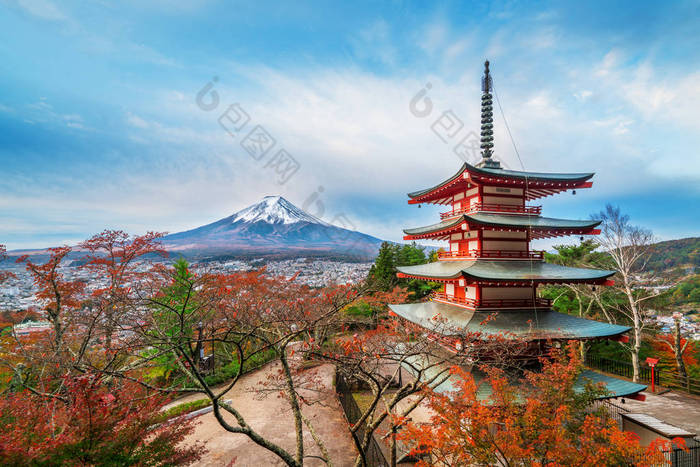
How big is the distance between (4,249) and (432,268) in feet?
44.0

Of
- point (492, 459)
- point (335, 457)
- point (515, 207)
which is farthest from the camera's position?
point (515, 207)

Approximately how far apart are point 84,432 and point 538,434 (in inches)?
298

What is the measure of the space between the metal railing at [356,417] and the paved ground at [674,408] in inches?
369

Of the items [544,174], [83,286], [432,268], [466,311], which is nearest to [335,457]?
[466,311]

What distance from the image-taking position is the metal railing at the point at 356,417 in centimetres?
677

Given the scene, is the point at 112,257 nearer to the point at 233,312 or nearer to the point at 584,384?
the point at 233,312

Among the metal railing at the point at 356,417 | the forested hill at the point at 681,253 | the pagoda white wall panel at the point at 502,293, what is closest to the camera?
the metal railing at the point at 356,417

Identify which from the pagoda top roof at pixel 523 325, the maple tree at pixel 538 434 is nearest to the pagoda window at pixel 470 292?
the pagoda top roof at pixel 523 325

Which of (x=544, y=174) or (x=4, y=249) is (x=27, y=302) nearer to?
(x=4, y=249)

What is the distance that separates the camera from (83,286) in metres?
8.02

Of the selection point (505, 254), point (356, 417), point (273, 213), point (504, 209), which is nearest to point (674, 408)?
point (505, 254)

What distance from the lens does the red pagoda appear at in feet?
26.0

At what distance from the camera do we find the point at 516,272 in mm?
8414

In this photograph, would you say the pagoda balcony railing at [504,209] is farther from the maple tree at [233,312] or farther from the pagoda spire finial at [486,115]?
the maple tree at [233,312]
